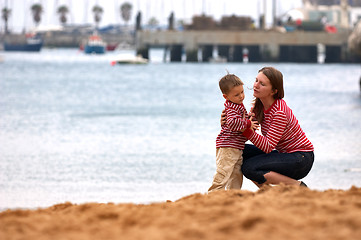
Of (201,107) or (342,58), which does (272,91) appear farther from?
(342,58)

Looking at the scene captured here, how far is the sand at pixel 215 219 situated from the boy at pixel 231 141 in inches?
32.5

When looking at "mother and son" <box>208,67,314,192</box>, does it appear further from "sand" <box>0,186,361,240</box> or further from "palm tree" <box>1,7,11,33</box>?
"palm tree" <box>1,7,11,33</box>

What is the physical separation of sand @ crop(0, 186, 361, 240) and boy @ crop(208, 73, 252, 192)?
32.5 inches

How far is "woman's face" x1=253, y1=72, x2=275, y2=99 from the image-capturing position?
21.0 ft

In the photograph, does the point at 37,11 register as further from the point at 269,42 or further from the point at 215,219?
the point at 215,219

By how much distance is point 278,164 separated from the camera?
6.29 metres

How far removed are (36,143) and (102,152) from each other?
2539 millimetres

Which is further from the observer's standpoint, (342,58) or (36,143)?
(342,58)

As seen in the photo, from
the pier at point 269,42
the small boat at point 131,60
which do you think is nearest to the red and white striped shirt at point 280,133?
the pier at point 269,42

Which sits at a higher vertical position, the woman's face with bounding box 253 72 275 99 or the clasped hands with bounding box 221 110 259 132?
the woman's face with bounding box 253 72 275 99

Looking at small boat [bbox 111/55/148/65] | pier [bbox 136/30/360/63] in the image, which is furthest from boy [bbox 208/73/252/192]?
small boat [bbox 111/55/148/65]

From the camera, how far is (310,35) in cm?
8394

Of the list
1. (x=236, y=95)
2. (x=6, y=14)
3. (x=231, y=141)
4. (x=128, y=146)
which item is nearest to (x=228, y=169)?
(x=231, y=141)

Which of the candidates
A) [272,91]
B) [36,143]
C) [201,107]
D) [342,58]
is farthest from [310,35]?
[272,91]
